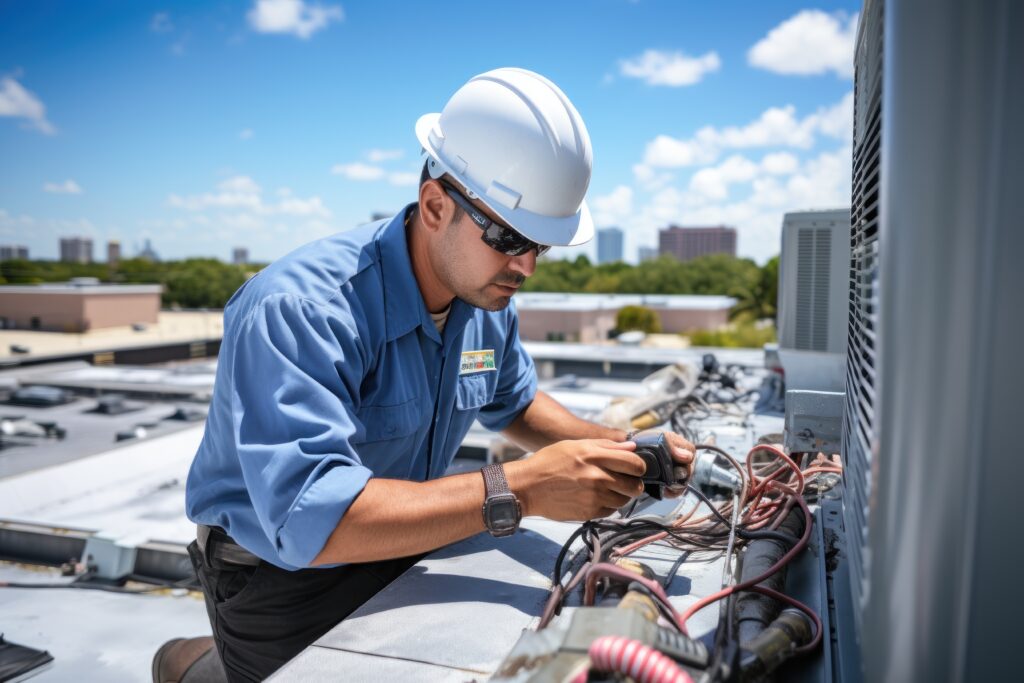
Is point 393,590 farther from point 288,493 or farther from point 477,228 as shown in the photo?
point 477,228

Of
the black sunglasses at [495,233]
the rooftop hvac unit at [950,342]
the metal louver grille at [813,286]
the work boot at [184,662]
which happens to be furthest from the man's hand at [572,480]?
the metal louver grille at [813,286]

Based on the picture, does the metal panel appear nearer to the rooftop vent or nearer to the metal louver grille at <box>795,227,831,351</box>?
the metal louver grille at <box>795,227,831,351</box>

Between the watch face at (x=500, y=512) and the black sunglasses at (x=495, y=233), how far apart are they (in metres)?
0.72

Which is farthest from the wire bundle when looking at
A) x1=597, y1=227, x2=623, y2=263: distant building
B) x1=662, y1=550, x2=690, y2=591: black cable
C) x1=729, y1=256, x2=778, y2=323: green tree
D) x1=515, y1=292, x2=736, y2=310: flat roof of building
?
x1=597, y1=227, x2=623, y2=263: distant building

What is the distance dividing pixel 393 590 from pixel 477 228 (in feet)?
3.23

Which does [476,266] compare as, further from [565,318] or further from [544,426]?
[565,318]

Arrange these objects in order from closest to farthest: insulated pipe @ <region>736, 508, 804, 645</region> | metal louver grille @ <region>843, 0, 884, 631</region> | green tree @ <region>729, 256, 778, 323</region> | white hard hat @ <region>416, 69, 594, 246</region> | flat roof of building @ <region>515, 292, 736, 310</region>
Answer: metal louver grille @ <region>843, 0, 884, 631</region>
insulated pipe @ <region>736, 508, 804, 645</region>
white hard hat @ <region>416, 69, 594, 246</region>
flat roof of building @ <region>515, 292, 736, 310</region>
green tree @ <region>729, 256, 778, 323</region>

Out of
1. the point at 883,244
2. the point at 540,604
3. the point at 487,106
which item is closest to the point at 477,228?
the point at 487,106

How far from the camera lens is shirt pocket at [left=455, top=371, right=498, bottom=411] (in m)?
2.42

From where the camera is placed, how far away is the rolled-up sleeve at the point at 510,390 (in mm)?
2678

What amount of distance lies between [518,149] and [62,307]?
4050 cm

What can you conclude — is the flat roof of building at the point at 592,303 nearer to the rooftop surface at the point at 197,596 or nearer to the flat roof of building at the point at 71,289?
the rooftop surface at the point at 197,596

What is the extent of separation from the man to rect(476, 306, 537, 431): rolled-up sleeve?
0.22m

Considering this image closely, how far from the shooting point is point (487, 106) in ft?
6.41
